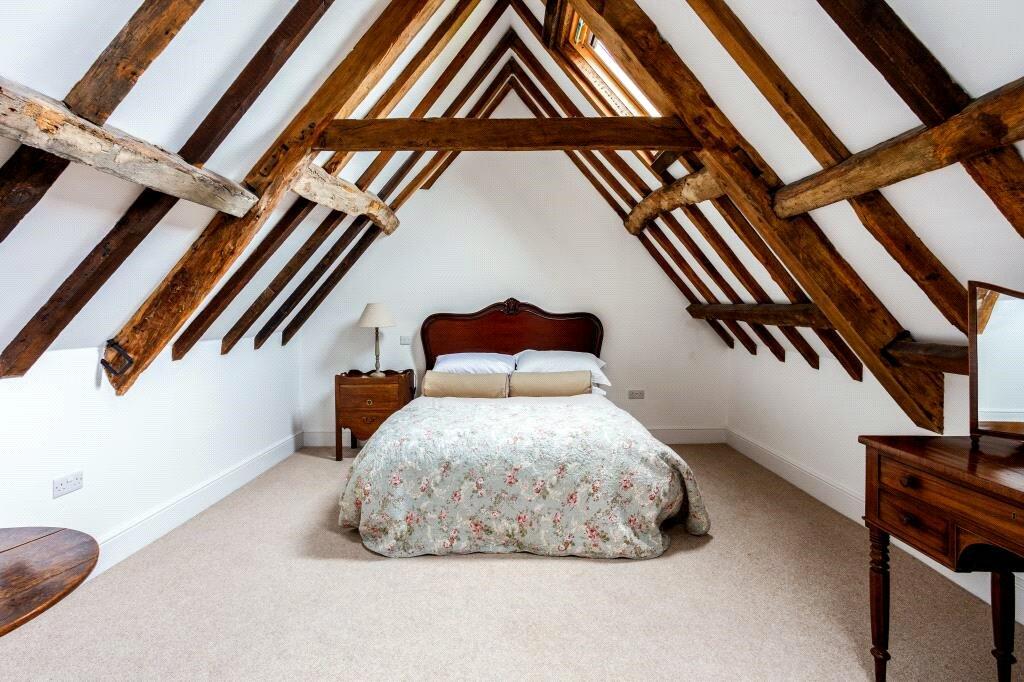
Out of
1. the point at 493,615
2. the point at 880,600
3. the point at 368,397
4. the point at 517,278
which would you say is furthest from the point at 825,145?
the point at 368,397

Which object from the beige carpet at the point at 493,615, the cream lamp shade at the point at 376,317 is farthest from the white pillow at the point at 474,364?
the beige carpet at the point at 493,615

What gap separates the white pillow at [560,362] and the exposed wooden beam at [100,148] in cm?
278

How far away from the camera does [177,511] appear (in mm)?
3236

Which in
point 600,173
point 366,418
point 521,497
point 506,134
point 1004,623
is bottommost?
point 1004,623

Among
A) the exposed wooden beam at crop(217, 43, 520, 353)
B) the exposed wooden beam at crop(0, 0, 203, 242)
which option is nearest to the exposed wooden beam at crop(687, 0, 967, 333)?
the exposed wooden beam at crop(0, 0, 203, 242)

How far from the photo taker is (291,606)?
2373mm

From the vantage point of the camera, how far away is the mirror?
171 centimetres

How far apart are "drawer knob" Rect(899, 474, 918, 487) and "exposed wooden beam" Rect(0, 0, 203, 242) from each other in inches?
97.8

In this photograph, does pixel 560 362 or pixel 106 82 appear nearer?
pixel 106 82

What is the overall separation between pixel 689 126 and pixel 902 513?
1.72m

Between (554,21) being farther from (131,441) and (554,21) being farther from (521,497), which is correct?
(131,441)

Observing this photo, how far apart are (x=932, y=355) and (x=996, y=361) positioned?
45 centimetres

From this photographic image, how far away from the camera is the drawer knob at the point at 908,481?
5.50 feet

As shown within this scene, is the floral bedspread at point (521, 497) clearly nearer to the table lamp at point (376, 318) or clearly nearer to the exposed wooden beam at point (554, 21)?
the table lamp at point (376, 318)
